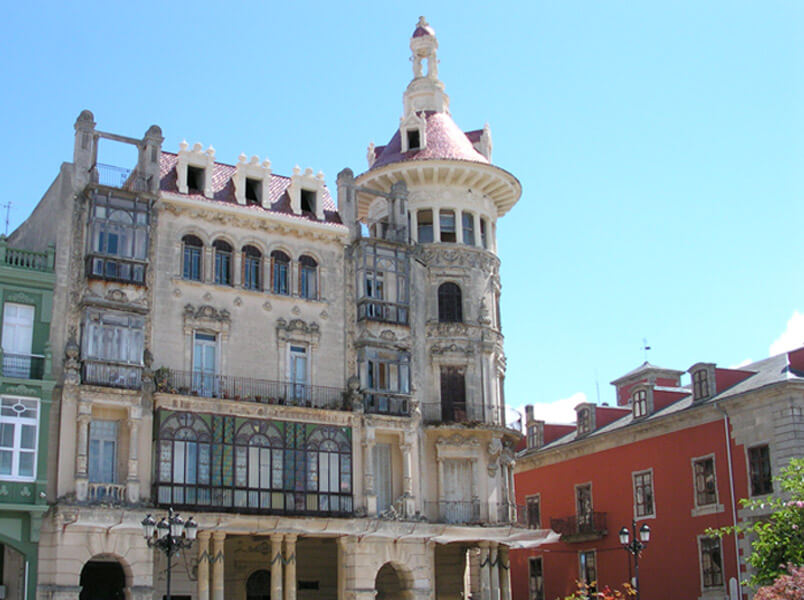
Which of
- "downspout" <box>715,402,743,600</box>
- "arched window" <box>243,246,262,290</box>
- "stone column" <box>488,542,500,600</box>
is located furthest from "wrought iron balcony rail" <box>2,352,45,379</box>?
"downspout" <box>715,402,743,600</box>

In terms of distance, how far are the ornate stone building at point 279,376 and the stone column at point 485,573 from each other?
0.07 metres

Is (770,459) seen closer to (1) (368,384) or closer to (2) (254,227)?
(1) (368,384)

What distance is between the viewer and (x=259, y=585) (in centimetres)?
4009

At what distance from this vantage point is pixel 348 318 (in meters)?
41.3

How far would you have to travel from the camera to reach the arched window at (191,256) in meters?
38.7

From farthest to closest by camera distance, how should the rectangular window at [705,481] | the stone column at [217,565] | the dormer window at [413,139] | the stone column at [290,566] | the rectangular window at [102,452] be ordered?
the dormer window at [413,139]
the rectangular window at [705,481]
the stone column at [290,566]
the stone column at [217,565]
the rectangular window at [102,452]

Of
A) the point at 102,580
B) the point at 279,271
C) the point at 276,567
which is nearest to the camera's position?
the point at 276,567

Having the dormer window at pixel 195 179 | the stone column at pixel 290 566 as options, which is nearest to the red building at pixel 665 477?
the stone column at pixel 290 566

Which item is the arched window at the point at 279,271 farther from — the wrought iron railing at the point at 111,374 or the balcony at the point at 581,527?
the balcony at the point at 581,527

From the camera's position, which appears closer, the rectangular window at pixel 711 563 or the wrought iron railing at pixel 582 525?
the rectangular window at pixel 711 563

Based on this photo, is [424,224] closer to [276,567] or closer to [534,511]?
[276,567]

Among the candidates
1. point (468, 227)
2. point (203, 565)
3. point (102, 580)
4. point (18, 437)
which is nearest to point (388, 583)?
point (203, 565)

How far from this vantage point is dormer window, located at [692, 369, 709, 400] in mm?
43750

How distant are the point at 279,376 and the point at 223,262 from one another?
4.55 metres
